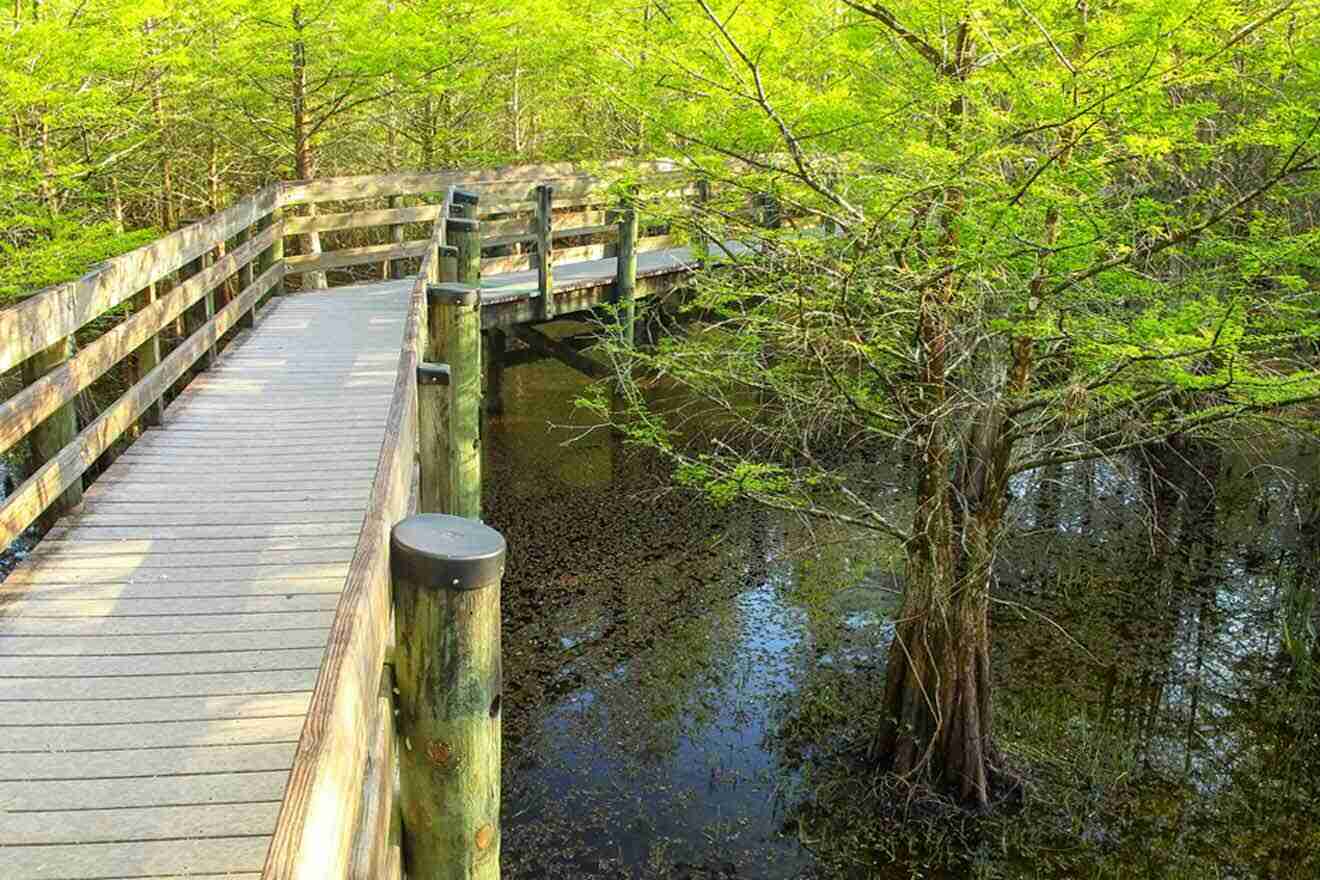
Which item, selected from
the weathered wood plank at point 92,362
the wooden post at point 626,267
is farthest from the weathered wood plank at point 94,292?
the wooden post at point 626,267

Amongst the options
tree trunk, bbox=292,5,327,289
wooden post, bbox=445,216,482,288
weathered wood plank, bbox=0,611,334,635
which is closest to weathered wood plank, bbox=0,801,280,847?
weathered wood plank, bbox=0,611,334,635

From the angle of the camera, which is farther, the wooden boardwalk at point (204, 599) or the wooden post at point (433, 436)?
the wooden post at point (433, 436)

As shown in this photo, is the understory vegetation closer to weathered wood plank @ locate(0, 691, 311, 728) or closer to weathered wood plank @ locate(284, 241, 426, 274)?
weathered wood plank @ locate(284, 241, 426, 274)

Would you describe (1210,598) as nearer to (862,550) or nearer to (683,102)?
(862,550)

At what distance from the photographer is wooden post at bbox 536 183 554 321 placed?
416 inches

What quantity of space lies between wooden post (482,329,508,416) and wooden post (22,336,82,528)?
9.40 meters

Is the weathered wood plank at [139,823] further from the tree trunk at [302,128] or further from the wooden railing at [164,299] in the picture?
the tree trunk at [302,128]

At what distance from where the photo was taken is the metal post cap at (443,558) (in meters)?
2.38

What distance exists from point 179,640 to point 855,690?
597 cm

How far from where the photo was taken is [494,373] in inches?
597

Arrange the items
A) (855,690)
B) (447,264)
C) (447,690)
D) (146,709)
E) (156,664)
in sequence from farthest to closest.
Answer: (855,690) → (447,264) → (156,664) → (146,709) → (447,690)

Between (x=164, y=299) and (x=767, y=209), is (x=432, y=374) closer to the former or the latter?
(x=164, y=299)

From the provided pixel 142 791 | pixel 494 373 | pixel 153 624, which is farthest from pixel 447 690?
pixel 494 373

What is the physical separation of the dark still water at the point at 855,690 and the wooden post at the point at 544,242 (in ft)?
7.73
